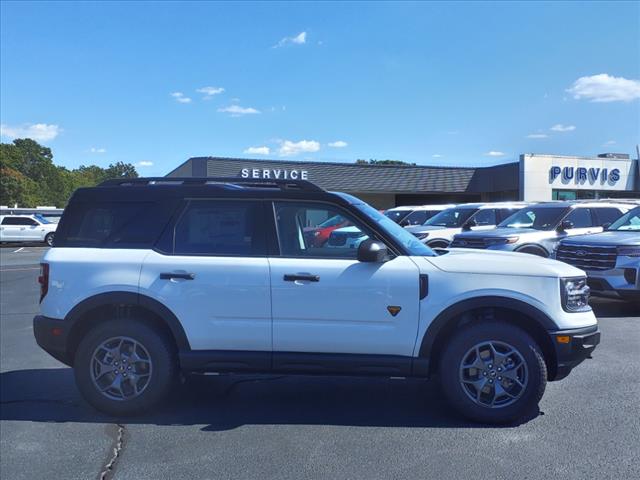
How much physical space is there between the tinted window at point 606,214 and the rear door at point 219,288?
376 inches

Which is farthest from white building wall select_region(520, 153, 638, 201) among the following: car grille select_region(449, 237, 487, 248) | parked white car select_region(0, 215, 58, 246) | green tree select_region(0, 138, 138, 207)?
green tree select_region(0, 138, 138, 207)

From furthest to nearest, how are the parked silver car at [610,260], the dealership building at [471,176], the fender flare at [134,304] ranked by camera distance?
the dealership building at [471,176] < the parked silver car at [610,260] < the fender flare at [134,304]

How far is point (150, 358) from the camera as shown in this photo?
4.70 m

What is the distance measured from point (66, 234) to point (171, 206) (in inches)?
36.5

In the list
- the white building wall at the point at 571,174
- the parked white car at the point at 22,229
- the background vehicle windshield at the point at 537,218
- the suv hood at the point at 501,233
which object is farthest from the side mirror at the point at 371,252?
the white building wall at the point at 571,174

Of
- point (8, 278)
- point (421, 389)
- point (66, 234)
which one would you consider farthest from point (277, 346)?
point (8, 278)

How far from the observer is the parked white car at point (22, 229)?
102 ft

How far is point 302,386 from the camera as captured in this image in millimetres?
5633

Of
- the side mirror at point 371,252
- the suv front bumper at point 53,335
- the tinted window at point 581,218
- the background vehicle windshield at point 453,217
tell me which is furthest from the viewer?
the background vehicle windshield at point 453,217

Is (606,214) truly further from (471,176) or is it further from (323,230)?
(471,176)

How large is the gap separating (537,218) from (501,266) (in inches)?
318

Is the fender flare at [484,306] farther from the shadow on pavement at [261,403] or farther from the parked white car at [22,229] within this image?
the parked white car at [22,229]

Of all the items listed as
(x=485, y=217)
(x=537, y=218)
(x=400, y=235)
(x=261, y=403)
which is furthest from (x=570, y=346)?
(x=485, y=217)

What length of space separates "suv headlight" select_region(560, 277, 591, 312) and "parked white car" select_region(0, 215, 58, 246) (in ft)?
102
